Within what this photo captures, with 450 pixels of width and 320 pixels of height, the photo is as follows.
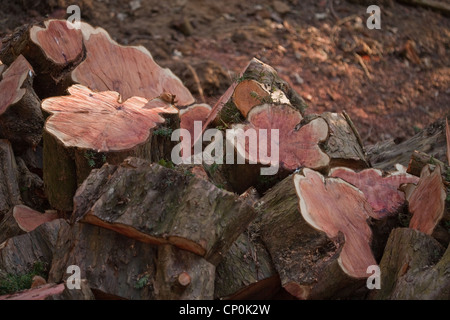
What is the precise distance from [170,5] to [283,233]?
4809 millimetres

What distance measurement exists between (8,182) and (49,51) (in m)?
0.92

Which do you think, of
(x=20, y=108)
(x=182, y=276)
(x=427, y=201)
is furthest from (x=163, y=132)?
(x=427, y=201)

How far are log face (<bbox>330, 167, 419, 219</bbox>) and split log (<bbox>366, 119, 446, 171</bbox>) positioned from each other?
0.52 metres

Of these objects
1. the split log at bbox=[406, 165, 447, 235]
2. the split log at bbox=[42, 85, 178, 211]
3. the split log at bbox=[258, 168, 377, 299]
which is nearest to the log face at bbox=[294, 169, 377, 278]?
the split log at bbox=[258, 168, 377, 299]

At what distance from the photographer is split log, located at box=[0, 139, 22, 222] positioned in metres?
3.44

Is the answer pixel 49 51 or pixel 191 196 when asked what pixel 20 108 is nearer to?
pixel 49 51

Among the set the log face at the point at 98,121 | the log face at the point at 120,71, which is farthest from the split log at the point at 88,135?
the log face at the point at 120,71

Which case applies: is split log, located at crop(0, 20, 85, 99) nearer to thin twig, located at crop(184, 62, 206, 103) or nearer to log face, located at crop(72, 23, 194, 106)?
log face, located at crop(72, 23, 194, 106)

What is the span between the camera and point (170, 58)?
612 centimetres

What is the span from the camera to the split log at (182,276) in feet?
8.41

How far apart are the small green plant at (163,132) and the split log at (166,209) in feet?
1.81

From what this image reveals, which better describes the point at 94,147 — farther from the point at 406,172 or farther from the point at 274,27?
the point at 274,27

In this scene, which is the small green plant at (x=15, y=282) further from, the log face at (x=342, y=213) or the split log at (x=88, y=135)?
the log face at (x=342, y=213)

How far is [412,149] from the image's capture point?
13.3ft
